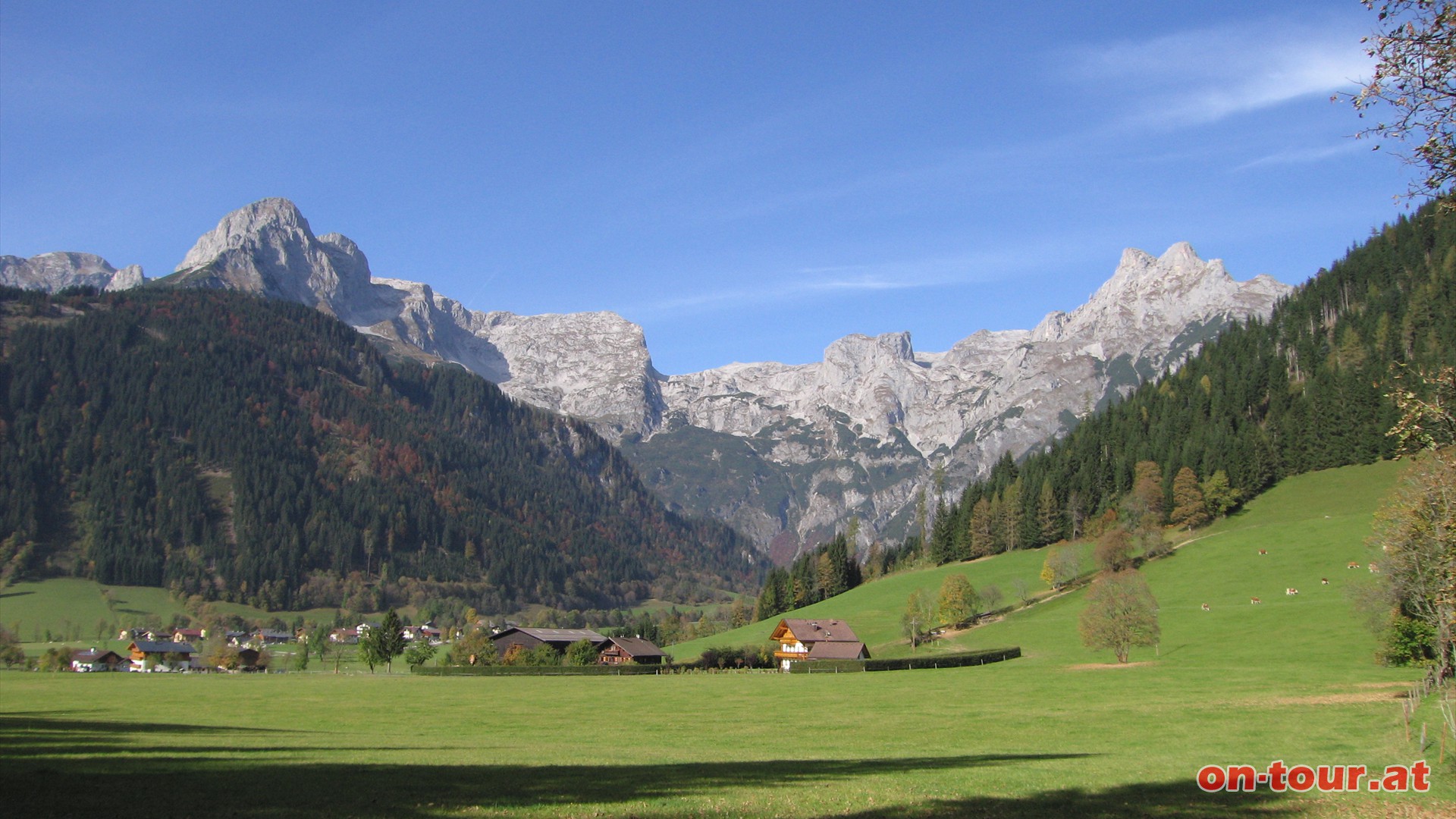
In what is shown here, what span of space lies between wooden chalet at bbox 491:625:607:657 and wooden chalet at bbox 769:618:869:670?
105ft

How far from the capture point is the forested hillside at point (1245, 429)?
5989 inches

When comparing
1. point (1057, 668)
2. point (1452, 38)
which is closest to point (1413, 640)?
point (1057, 668)

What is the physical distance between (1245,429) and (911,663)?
9048 centimetres

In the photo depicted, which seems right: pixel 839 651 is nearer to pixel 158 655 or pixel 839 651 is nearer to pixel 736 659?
pixel 736 659

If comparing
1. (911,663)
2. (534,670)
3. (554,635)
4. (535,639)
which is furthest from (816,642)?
(554,635)

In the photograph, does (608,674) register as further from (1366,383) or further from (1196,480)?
(1366,383)

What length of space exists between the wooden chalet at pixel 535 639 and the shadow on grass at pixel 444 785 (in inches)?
4780

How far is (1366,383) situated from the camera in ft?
508

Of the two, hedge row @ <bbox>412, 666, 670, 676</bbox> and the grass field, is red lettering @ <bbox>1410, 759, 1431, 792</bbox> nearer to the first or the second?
the grass field

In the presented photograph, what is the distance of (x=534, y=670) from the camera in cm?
13138

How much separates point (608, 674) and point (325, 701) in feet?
189

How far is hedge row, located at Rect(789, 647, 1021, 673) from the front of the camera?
102 metres

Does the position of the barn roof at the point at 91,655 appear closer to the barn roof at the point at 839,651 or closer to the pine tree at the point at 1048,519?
the barn roof at the point at 839,651

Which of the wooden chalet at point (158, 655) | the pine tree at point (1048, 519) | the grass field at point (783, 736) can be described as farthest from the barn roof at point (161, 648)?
the pine tree at point (1048, 519)
